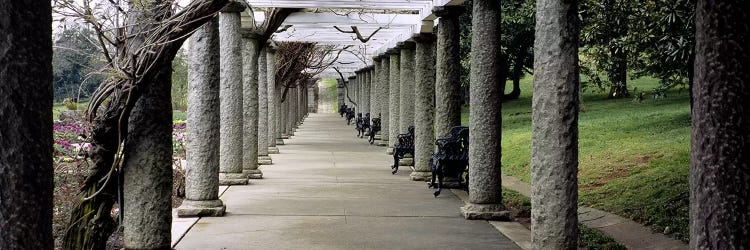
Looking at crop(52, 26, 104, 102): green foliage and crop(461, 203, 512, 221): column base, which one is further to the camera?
crop(461, 203, 512, 221): column base

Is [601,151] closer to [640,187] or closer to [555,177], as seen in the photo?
[640,187]

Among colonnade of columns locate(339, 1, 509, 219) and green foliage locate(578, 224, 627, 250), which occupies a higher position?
colonnade of columns locate(339, 1, 509, 219)

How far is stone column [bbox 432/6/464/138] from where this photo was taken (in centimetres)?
1158

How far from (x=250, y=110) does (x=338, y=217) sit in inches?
192

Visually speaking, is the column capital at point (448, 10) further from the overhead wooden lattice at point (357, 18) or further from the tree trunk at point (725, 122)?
the tree trunk at point (725, 122)

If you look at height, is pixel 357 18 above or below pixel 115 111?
above

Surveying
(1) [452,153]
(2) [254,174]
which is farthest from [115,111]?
(2) [254,174]

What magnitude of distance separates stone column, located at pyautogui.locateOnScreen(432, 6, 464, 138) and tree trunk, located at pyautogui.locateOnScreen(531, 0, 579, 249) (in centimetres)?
522

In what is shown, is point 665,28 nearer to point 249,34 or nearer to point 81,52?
point 81,52

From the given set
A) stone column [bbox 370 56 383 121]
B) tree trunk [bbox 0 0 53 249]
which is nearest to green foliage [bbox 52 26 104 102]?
tree trunk [bbox 0 0 53 249]

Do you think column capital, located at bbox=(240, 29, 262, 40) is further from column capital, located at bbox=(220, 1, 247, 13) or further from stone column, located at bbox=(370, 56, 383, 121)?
stone column, located at bbox=(370, 56, 383, 121)

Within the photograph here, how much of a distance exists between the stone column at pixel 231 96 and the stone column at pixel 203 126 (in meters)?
2.41

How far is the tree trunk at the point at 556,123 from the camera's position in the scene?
20.3 ft

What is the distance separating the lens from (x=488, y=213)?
9367 mm
